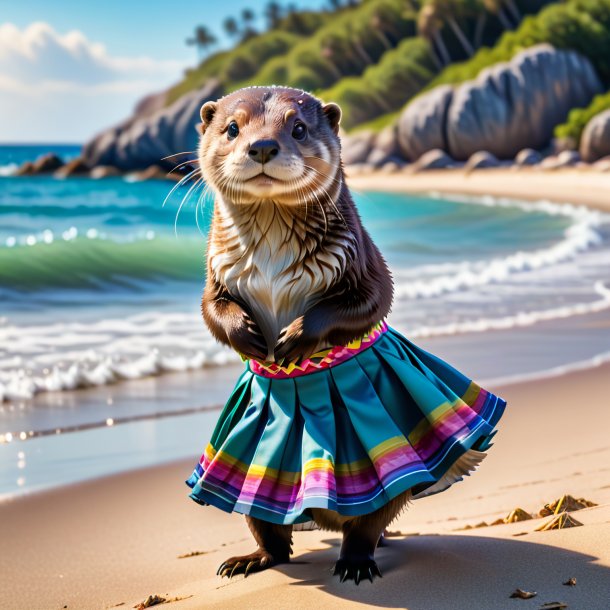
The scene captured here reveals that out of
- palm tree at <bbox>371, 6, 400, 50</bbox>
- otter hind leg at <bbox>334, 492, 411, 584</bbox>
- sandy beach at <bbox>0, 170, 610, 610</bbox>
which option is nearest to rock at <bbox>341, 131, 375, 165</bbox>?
palm tree at <bbox>371, 6, 400, 50</bbox>

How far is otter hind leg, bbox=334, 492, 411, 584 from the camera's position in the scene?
11.0 feet

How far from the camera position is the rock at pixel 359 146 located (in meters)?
46.1

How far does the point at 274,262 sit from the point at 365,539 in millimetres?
965

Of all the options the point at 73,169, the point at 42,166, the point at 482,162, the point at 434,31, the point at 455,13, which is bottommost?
the point at 482,162

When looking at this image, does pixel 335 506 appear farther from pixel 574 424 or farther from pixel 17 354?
pixel 17 354

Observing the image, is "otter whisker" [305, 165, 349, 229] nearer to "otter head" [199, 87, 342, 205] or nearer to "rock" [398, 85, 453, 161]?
"otter head" [199, 87, 342, 205]

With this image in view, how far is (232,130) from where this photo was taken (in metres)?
3.44

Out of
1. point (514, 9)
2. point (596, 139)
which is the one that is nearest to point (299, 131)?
point (596, 139)

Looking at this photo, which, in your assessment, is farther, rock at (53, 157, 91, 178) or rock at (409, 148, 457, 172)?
rock at (53, 157, 91, 178)

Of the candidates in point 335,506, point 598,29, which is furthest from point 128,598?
point 598,29

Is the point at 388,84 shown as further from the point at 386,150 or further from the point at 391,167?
the point at 391,167

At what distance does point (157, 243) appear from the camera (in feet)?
66.4

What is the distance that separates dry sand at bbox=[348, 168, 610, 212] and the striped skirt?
71.0ft

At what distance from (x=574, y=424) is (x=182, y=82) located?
70003 millimetres
